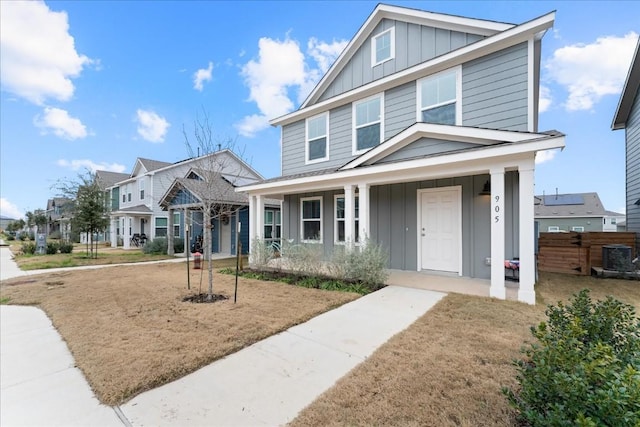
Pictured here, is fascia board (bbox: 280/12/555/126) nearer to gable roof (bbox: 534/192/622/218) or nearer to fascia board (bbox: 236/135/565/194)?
fascia board (bbox: 236/135/565/194)

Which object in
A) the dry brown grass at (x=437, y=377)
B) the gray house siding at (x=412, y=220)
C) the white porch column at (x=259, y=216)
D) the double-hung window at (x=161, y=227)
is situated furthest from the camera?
the double-hung window at (x=161, y=227)

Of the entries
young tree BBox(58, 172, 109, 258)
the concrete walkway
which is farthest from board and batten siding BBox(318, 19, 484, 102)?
young tree BBox(58, 172, 109, 258)

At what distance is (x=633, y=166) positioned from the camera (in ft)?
34.0

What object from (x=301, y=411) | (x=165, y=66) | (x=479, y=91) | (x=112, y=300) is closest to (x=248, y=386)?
(x=301, y=411)

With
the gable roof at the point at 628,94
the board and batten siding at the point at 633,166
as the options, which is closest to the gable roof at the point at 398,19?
the gable roof at the point at 628,94

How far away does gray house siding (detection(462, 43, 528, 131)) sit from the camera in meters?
6.38

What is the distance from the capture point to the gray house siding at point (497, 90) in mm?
6375

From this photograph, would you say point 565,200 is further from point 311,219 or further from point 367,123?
point 311,219

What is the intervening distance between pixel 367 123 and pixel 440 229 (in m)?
4.01

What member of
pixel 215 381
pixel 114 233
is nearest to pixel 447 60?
pixel 215 381

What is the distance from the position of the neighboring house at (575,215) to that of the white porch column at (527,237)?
100.0 feet

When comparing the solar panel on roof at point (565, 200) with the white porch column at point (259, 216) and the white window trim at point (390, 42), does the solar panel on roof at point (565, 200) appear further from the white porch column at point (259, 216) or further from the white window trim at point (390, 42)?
the white porch column at point (259, 216)

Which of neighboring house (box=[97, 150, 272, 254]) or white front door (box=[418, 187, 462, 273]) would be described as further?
neighboring house (box=[97, 150, 272, 254])

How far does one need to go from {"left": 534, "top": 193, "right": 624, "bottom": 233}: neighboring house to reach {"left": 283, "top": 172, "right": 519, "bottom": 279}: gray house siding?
28982 mm
